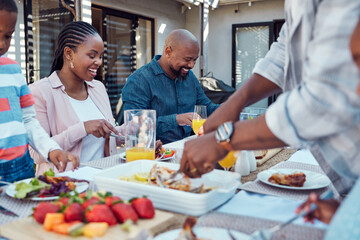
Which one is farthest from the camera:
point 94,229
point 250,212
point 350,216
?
point 250,212

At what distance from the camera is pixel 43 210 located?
1.01 meters

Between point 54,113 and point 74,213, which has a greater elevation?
point 54,113

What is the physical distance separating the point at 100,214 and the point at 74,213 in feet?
0.23

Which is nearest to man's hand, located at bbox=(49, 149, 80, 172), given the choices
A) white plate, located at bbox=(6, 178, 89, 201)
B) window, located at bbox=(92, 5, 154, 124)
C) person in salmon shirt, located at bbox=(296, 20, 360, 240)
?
white plate, located at bbox=(6, 178, 89, 201)

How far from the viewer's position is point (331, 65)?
86cm

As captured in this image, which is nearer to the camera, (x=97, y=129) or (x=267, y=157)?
(x=267, y=157)

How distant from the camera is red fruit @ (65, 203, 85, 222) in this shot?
3.17 feet

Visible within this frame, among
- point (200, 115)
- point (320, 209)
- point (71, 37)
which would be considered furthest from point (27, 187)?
point (71, 37)

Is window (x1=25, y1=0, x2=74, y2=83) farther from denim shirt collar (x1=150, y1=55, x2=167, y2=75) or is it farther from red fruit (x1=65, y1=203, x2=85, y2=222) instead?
red fruit (x1=65, y1=203, x2=85, y2=222)

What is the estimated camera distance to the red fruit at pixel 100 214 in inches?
37.8

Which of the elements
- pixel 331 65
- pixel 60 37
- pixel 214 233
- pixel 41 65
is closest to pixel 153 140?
pixel 214 233

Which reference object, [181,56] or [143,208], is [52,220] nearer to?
[143,208]

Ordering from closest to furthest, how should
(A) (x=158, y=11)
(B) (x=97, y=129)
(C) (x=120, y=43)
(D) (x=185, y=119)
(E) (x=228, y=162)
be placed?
(E) (x=228, y=162), (B) (x=97, y=129), (D) (x=185, y=119), (C) (x=120, y=43), (A) (x=158, y=11)

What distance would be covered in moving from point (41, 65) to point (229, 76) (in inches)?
208
